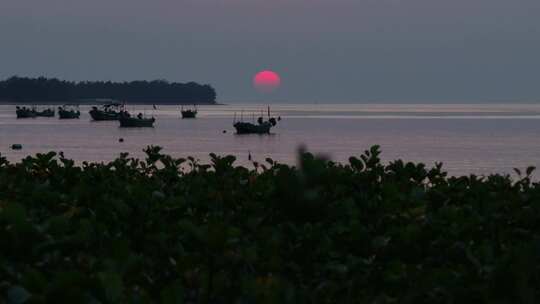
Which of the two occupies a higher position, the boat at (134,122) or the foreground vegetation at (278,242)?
the foreground vegetation at (278,242)

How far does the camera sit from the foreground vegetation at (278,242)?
16.6 ft

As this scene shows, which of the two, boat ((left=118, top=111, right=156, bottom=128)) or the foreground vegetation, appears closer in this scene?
the foreground vegetation

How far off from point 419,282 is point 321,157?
1.90 meters

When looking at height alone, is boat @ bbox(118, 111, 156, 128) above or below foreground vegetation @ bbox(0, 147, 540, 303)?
below

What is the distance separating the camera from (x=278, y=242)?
6.36 meters

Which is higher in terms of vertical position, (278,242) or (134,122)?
(278,242)

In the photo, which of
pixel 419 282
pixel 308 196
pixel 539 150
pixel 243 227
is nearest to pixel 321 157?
pixel 308 196

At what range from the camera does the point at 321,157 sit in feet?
23.5

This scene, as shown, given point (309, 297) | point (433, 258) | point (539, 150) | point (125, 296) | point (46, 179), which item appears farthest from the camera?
point (539, 150)

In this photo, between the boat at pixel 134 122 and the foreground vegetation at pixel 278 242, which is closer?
the foreground vegetation at pixel 278 242

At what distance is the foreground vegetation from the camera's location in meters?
5.05

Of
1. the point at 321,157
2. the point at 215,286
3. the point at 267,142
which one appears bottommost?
the point at 267,142

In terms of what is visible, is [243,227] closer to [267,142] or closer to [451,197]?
[451,197]

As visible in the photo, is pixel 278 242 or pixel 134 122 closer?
pixel 278 242
